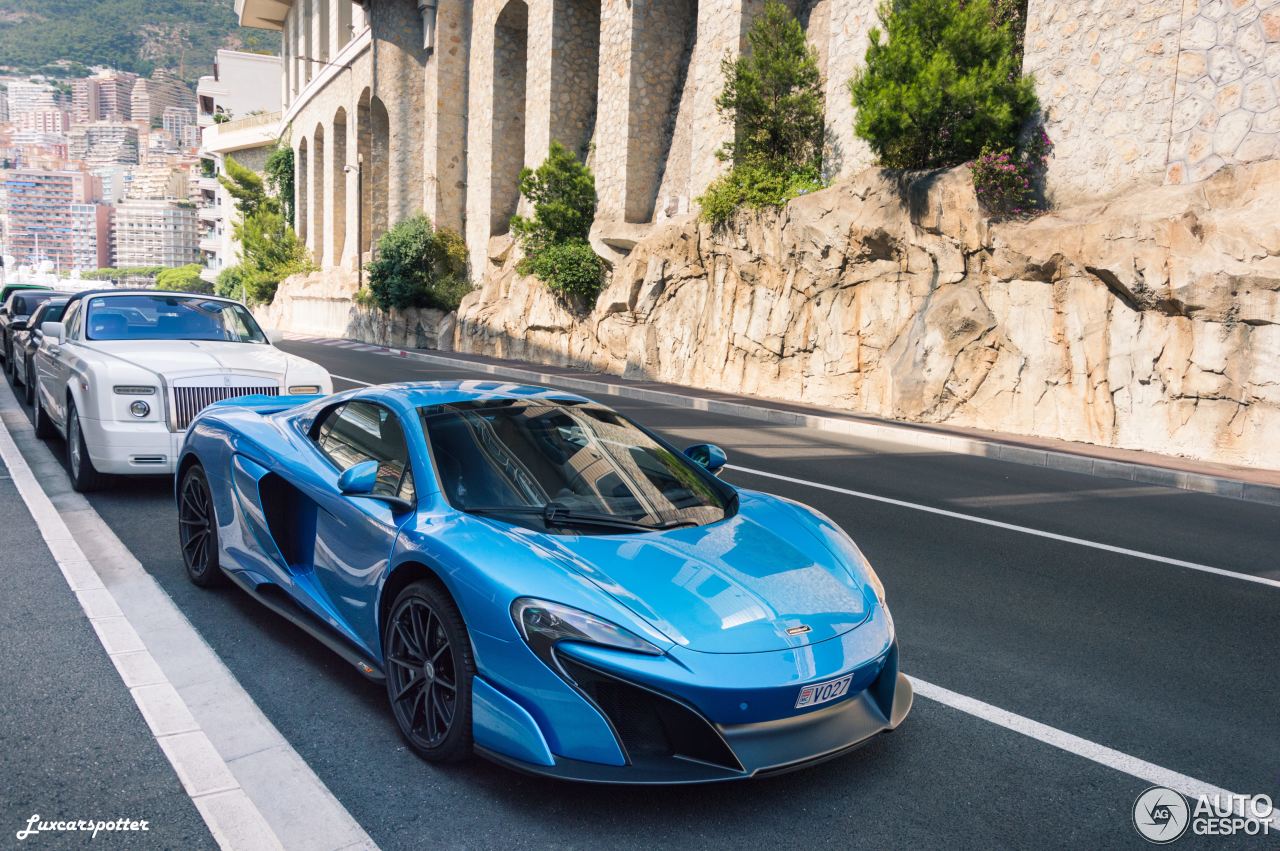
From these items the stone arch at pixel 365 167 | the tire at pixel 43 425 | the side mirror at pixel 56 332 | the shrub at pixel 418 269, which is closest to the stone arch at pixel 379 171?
the stone arch at pixel 365 167

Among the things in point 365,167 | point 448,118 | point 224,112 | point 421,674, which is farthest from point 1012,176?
point 224,112

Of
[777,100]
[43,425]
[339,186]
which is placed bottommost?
[43,425]

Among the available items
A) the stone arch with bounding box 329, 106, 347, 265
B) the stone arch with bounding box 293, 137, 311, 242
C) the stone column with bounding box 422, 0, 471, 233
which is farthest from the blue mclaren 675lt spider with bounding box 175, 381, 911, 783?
the stone arch with bounding box 293, 137, 311, 242

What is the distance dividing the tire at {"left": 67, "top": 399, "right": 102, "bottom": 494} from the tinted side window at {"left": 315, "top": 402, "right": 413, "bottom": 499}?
3976 millimetres

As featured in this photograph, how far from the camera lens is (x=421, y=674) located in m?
3.24

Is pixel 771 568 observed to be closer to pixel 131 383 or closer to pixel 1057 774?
pixel 1057 774

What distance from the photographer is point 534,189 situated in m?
Result: 29.7

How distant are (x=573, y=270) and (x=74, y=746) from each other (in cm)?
2512

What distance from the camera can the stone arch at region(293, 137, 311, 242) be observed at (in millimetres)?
65250

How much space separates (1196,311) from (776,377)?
8.65 m

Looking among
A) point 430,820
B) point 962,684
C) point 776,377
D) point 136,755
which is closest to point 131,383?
point 136,755

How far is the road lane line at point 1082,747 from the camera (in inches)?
125

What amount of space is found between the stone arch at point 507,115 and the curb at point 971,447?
19.1 m

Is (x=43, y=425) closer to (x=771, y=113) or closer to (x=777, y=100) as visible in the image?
(x=771, y=113)
